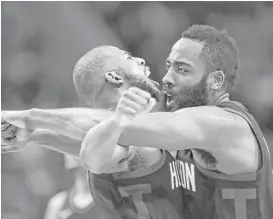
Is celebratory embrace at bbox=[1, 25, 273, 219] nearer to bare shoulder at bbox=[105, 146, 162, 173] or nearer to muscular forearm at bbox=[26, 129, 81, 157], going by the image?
bare shoulder at bbox=[105, 146, 162, 173]

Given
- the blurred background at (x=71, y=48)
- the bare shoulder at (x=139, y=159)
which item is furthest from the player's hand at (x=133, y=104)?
the blurred background at (x=71, y=48)

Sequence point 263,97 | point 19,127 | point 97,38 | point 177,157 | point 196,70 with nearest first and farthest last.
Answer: point 196,70 → point 177,157 → point 19,127 → point 263,97 → point 97,38

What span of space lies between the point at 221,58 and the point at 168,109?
0.82 feet

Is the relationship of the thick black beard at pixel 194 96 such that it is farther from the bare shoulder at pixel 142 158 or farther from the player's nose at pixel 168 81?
the bare shoulder at pixel 142 158

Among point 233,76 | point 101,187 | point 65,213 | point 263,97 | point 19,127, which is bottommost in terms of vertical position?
point 65,213

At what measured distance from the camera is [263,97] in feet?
9.06

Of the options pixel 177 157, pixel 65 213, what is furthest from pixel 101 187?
pixel 65 213

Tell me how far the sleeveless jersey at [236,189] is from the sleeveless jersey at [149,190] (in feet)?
0.33

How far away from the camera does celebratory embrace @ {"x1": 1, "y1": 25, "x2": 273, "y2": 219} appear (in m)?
1.26

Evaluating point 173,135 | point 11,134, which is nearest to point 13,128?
point 11,134

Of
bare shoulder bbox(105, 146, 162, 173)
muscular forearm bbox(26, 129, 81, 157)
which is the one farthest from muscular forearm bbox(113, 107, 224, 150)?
muscular forearm bbox(26, 129, 81, 157)

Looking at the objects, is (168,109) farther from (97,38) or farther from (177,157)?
(97,38)

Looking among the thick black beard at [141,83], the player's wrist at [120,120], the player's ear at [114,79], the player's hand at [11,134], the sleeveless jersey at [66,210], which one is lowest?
the sleeveless jersey at [66,210]

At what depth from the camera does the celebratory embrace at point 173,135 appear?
4.12 ft
